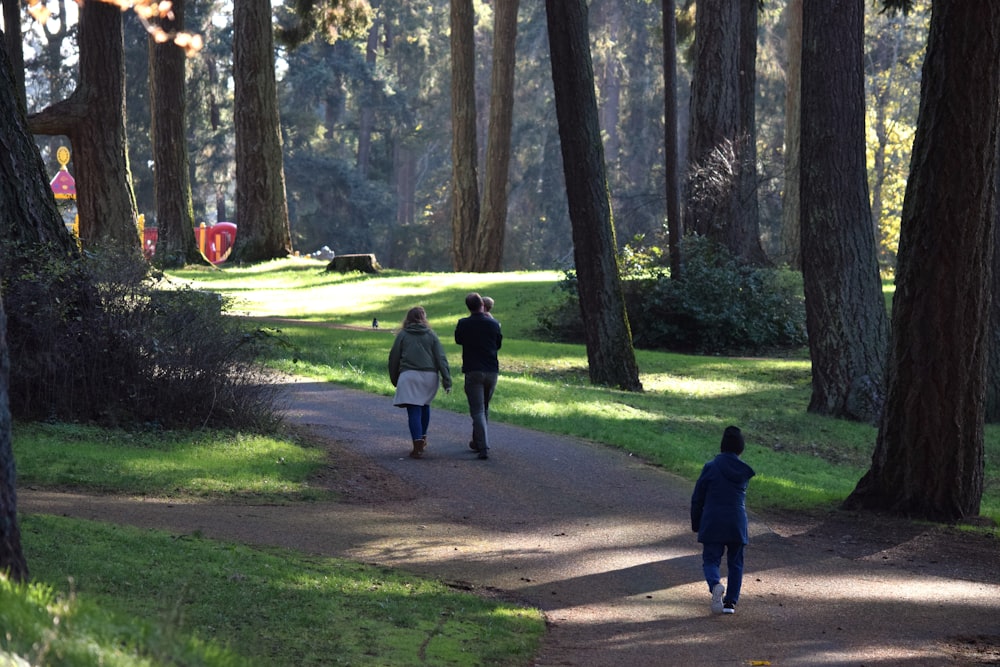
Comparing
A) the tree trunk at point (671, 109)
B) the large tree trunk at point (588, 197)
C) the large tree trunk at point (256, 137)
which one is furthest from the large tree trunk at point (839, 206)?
the large tree trunk at point (256, 137)

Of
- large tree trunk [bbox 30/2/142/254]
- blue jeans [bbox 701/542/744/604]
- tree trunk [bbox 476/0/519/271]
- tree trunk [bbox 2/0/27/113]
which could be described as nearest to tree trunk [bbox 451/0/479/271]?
tree trunk [bbox 476/0/519/271]

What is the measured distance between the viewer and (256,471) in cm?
1244

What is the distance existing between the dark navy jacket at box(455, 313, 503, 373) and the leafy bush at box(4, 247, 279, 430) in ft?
7.41

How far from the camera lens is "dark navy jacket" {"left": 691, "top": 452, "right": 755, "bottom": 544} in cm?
899

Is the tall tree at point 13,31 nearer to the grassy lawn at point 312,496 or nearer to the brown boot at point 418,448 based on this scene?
the grassy lawn at point 312,496

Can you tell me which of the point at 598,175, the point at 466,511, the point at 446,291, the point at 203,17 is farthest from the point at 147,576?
the point at 203,17

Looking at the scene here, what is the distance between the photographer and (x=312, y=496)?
471 inches

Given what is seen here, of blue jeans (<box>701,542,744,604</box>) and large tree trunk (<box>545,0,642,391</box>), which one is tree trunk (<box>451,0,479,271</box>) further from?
blue jeans (<box>701,542,744,604</box>)

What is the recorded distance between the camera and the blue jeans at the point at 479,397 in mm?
14016

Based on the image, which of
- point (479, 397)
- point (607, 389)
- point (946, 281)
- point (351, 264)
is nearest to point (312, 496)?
point (479, 397)

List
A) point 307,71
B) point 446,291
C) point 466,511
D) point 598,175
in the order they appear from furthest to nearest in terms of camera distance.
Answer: point 307,71
point 446,291
point 598,175
point 466,511

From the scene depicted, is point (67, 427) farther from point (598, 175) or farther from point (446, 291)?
point (446, 291)

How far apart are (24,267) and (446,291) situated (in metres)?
21.1

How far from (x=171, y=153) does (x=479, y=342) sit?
27.9 m
